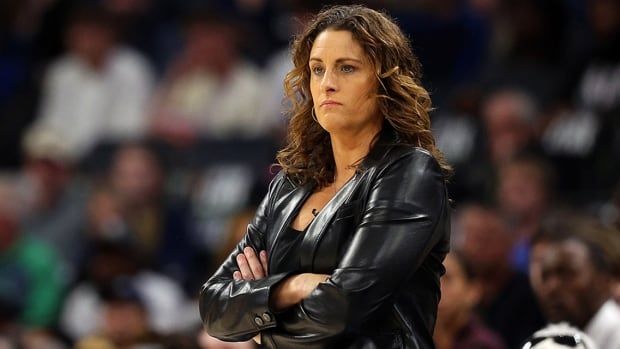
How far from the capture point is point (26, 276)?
898cm

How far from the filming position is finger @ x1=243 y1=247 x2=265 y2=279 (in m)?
3.69

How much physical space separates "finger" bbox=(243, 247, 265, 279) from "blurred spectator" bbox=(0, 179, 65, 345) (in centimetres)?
452

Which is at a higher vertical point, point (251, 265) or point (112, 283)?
point (251, 265)

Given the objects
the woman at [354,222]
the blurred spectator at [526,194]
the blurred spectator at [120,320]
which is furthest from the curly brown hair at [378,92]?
the blurred spectator at [526,194]

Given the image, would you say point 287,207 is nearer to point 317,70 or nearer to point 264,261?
point 264,261

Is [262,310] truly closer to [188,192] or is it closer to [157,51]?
[188,192]

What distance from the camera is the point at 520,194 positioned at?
7559mm

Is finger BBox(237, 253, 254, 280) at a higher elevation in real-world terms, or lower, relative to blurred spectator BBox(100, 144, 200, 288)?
higher

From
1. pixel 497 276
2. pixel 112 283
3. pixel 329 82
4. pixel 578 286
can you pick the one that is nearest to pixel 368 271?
pixel 329 82

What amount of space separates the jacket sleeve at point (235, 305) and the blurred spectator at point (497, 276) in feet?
7.41

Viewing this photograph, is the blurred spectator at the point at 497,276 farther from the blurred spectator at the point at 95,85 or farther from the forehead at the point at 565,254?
the blurred spectator at the point at 95,85

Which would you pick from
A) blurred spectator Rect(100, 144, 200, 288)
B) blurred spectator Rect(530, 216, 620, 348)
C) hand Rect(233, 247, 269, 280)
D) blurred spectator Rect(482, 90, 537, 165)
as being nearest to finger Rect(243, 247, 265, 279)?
hand Rect(233, 247, 269, 280)

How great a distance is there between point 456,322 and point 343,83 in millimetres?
2020

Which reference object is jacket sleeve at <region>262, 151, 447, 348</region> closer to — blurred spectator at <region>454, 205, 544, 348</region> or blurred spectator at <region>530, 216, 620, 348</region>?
blurred spectator at <region>530, 216, 620, 348</region>
